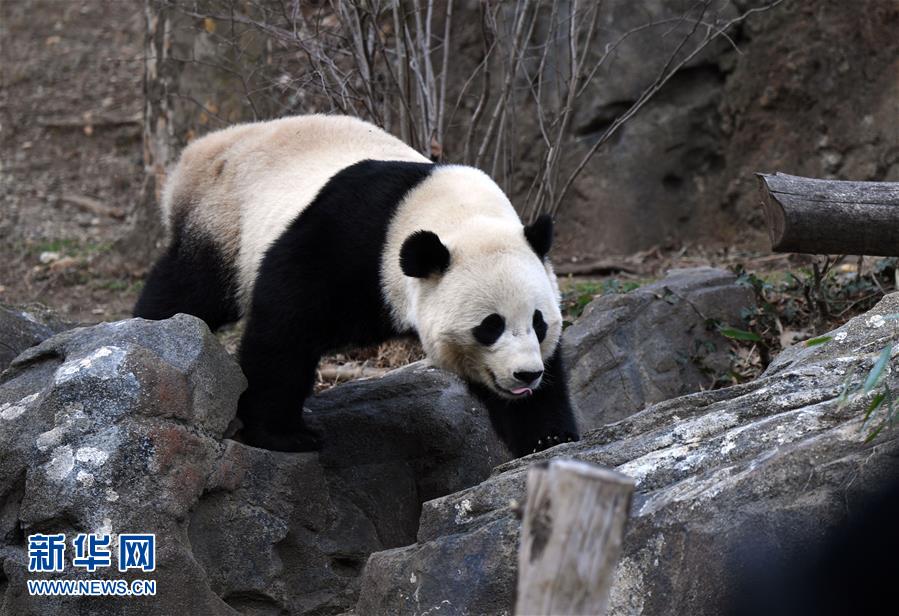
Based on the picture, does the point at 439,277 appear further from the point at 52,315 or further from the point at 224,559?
the point at 52,315

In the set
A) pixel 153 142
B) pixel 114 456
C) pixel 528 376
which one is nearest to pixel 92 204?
pixel 153 142

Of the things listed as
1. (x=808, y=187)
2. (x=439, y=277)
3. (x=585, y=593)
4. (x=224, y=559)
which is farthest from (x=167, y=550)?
(x=808, y=187)

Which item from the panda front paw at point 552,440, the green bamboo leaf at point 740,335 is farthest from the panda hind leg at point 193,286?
the green bamboo leaf at point 740,335

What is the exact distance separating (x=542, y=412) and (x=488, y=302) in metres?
0.59

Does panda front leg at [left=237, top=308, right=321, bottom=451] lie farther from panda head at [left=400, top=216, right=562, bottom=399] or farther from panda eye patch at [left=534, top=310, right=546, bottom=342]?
panda eye patch at [left=534, top=310, right=546, bottom=342]

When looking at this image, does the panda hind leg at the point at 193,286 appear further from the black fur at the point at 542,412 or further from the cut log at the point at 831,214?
the cut log at the point at 831,214

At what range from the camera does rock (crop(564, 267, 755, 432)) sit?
5.63 m

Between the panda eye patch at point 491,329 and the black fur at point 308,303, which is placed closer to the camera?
the panda eye patch at point 491,329

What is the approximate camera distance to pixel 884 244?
3.54 m

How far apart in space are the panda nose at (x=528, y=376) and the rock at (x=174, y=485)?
3.03 ft

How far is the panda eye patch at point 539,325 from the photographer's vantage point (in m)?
4.17

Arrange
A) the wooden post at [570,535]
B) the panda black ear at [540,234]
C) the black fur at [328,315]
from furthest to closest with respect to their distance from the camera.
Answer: the black fur at [328,315], the panda black ear at [540,234], the wooden post at [570,535]

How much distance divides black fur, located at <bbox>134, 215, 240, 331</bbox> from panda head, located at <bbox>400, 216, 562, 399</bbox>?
4.03 ft

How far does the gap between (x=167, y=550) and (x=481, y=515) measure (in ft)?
3.45
